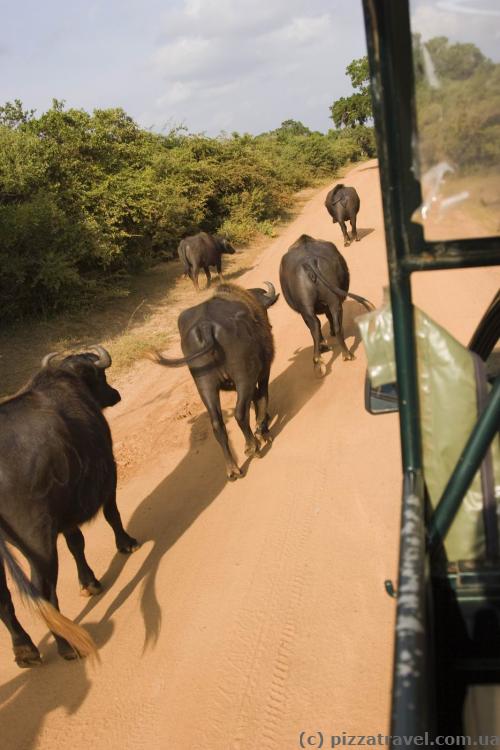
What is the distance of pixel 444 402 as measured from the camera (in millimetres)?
1976

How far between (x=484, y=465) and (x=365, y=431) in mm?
3889

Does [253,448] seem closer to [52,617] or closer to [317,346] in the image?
[317,346]

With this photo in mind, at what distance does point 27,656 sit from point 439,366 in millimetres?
3405

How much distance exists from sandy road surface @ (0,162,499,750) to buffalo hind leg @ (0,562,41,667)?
83 mm

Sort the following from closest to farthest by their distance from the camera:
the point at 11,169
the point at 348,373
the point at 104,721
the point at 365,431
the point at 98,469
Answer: the point at 104,721
the point at 98,469
the point at 365,431
the point at 348,373
the point at 11,169

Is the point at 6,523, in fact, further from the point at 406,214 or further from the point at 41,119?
the point at 41,119

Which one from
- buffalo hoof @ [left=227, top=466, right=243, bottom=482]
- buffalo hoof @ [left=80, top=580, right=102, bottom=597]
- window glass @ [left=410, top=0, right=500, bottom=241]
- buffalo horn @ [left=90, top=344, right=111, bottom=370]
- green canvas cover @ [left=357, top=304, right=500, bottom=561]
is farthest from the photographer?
buffalo hoof @ [left=227, top=466, right=243, bottom=482]

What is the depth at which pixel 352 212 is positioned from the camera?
15039 millimetres

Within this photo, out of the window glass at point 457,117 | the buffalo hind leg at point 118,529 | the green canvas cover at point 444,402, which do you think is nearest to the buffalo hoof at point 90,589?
the buffalo hind leg at point 118,529

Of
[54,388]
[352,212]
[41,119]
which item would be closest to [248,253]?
[352,212]

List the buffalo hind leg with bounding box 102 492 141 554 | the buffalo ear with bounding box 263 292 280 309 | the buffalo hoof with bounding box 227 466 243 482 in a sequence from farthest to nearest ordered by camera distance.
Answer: the buffalo ear with bounding box 263 292 280 309 < the buffalo hoof with bounding box 227 466 243 482 < the buffalo hind leg with bounding box 102 492 141 554

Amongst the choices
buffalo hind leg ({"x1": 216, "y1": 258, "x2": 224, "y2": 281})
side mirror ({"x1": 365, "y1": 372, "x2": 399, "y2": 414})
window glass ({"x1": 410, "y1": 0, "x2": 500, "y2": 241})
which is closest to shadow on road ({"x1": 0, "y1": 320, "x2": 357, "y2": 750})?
side mirror ({"x1": 365, "y1": 372, "x2": 399, "y2": 414})

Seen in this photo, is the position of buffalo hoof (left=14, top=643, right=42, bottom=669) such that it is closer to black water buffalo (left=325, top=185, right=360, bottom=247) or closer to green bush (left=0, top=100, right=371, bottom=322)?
green bush (left=0, top=100, right=371, bottom=322)

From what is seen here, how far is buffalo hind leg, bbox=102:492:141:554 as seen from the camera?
4.82m
